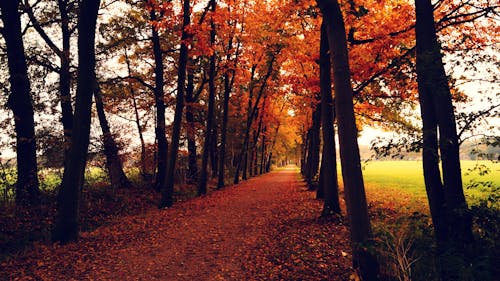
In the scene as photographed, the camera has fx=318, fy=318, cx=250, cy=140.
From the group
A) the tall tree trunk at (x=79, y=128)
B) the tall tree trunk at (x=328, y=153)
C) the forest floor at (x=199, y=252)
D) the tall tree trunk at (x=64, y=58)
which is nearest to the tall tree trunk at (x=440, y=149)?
the forest floor at (x=199, y=252)

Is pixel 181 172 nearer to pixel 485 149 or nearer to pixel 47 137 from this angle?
pixel 47 137

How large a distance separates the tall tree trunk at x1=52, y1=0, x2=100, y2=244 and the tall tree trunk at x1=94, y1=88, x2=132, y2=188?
748 cm

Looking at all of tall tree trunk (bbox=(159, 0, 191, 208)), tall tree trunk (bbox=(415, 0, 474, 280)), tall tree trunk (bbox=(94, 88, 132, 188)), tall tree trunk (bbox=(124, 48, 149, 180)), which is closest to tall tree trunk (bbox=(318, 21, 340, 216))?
tall tree trunk (bbox=(415, 0, 474, 280))

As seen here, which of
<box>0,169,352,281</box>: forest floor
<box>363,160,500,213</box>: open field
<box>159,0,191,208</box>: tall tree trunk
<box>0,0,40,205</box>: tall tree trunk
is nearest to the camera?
<box>0,169,352,281</box>: forest floor

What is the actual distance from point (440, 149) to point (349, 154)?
1.96m

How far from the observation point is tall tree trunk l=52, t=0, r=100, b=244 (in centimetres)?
940

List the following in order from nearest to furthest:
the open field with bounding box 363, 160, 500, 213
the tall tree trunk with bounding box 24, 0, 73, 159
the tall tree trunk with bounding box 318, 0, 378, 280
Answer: the tall tree trunk with bounding box 318, 0, 378, 280 → the open field with bounding box 363, 160, 500, 213 → the tall tree trunk with bounding box 24, 0, 73, 159

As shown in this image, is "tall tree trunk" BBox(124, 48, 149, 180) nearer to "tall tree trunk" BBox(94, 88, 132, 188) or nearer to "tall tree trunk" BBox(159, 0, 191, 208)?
"tall tree trunk" BBox(94, 88, 132, 188)

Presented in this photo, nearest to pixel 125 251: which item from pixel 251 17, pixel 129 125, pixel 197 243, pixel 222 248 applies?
pixel 197 243

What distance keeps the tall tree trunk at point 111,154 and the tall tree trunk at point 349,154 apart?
13736mm

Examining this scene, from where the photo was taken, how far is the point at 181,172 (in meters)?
25.6

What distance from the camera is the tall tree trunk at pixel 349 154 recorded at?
20.3 ft

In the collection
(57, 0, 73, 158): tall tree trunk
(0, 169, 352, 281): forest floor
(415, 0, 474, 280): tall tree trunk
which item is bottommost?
(0, 169, 352, 281): forest floor

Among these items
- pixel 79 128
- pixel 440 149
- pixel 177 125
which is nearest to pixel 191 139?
pixel 177 125
